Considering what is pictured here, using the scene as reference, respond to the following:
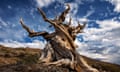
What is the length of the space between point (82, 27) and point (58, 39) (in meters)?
4.27

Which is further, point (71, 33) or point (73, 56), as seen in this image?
point (71, 33)

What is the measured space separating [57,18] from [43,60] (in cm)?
467

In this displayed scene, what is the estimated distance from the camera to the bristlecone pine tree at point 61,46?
23022mm

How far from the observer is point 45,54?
960 inches

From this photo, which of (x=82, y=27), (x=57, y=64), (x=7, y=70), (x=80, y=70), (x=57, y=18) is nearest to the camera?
(x=7, y=70)

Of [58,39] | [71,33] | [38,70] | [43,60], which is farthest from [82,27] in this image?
[38,70]

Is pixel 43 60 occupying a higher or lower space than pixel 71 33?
lower

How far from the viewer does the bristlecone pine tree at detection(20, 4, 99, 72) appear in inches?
906

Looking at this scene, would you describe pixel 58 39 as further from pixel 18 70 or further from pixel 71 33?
pixel 18 70

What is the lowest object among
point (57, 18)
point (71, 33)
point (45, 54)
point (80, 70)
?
point (80, 70)

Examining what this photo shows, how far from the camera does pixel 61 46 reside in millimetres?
23500

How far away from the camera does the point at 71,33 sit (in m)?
25.5

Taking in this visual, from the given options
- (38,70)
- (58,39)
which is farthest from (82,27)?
(38,70)

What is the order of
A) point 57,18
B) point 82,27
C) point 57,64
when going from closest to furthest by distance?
1. point 57,64
2. point 57,18
3. point 82,27
